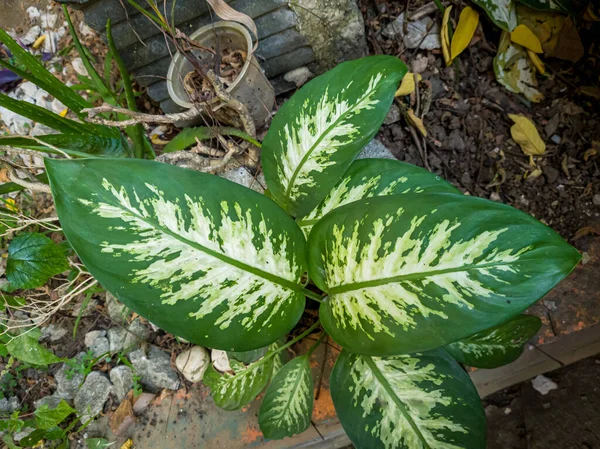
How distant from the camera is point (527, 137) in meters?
1.24

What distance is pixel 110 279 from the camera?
61cm

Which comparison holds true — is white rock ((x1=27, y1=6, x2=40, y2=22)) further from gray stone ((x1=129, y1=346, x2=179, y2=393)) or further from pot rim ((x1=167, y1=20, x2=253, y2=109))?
gray stone ((x1=129, y1=346, x2=179, y2=393))

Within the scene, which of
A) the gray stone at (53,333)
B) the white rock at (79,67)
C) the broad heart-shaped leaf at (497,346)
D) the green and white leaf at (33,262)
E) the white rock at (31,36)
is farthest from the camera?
the white rock at (31,36)

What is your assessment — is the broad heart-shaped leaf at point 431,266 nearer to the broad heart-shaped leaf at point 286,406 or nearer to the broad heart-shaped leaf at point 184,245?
the broad heart-shaped leaf at point 184,245

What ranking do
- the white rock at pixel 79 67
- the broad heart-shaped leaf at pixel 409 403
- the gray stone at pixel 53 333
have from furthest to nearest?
the white rock at pixel 79 67, the gray stone at pixel 53 333, the broad heart-shaped leaf at pixel 409 403

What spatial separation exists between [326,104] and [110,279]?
1.64ft

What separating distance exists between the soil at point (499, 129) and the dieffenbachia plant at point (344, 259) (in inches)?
19.9

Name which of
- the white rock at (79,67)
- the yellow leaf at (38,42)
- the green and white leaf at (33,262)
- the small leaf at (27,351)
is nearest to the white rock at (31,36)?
the yellow leaf at (38,42)

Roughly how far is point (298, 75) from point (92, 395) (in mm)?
1166

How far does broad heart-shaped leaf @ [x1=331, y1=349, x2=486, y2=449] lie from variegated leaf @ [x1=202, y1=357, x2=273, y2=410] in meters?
0.24

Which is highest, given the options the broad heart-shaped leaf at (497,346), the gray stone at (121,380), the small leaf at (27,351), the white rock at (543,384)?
the small leaf at (27,351)

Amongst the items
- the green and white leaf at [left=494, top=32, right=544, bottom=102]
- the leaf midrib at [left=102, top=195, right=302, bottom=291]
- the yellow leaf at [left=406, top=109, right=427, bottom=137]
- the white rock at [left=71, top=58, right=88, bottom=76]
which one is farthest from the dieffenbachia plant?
the white rock at [left=71, top=58, right=88, bottom=76]

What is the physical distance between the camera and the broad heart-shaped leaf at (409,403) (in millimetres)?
711

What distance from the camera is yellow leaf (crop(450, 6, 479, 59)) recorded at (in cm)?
127
